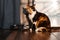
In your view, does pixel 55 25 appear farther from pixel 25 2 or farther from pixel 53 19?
pixel 25 2

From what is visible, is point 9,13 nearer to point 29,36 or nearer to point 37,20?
point 37,20

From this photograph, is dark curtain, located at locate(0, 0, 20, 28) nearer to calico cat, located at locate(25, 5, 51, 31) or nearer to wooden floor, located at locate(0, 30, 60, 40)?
calico cat, located at locate(25, 5, 51, 31)

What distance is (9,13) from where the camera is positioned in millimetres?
2834

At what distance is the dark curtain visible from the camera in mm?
2807

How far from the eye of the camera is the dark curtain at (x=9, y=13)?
2.81 metres

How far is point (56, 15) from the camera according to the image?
9.79ft

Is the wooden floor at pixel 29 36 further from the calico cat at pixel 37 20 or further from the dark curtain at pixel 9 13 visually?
Answer: the dark curtain at pixel 9 13

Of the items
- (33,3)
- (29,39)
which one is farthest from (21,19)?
(29,39)

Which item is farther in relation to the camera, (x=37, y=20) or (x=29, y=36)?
(x=37, y=20)

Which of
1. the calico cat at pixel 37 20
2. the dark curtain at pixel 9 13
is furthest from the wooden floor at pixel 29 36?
the dark curtain at pixel 9 13

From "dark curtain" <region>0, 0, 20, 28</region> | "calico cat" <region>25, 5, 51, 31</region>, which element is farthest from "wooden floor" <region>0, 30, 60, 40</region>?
"dark curtain" <region>0, 0, 20, 28</region>

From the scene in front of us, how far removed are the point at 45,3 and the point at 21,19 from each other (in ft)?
1.88

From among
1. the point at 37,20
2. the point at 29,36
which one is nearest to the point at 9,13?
the point at 37,20

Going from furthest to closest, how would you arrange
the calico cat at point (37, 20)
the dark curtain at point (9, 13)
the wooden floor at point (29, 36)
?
1. the dark curtain at point (9, 13)
2. the calico cat at point (37, 20)
3. the wooden floor at point (29, 36)
